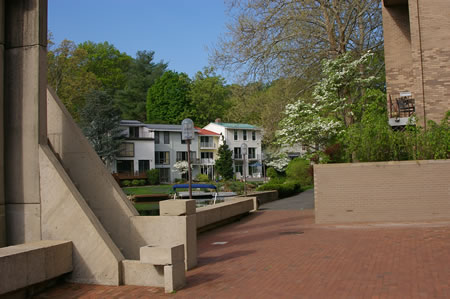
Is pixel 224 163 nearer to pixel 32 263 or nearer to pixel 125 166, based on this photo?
pixel 125 166

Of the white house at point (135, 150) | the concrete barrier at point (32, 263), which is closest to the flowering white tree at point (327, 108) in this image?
the concrete barrier at point (32, 263)

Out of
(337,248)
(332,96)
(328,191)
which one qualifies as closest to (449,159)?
(328,191)

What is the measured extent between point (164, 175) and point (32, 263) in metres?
60.0

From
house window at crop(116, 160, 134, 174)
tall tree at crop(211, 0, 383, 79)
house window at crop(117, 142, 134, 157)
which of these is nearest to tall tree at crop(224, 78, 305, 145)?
tall tree at crop(211, 0, 383, 79)

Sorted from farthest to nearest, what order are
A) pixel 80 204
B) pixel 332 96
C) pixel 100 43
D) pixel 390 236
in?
pixel 100 43
pixel 332 96
pixel 390 236
pixel 80 204

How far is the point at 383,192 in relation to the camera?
14680mm

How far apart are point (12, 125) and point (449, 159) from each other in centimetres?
1251

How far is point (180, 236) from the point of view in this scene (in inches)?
346

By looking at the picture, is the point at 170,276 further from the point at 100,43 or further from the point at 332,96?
the point at 100,43

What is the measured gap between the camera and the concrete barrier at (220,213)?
14.0 meters

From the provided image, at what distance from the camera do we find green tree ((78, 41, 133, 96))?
252 ft

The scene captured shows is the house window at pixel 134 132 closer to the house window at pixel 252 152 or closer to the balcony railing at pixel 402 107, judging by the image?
the house window at pixel 252 152

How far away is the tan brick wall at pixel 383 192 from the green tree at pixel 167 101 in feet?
210

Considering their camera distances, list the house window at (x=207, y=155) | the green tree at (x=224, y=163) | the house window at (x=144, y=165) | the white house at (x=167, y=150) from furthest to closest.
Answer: the house window at (x=207, y=155) < the white house at (x=167, y=150) < the green tree at (x=224, y=163) < the house window at (x=144, y=165)
